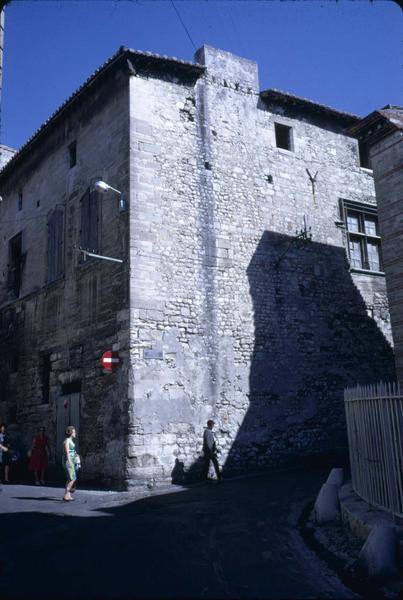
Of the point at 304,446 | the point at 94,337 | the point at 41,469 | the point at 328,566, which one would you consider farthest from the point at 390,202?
the point at 41,469

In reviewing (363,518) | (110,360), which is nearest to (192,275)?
(110,360)

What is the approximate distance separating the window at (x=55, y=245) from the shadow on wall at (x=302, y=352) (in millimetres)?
5166

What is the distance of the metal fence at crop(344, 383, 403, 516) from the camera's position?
17.5 feet

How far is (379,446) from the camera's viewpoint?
5828 mm

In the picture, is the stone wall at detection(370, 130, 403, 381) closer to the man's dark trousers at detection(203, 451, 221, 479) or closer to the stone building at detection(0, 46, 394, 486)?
the stone building at detection(0, 46, 394, 486)

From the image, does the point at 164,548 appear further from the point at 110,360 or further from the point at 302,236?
the point at 302,236

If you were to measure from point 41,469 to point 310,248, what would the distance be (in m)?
8.89

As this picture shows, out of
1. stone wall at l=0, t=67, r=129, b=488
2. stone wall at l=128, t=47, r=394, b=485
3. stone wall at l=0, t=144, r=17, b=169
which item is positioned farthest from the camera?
stone wall at l=0, t=144, r=17, b=169

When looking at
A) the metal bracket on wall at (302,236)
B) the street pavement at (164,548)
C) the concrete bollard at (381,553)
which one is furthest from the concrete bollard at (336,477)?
the metal bracket on wall at (302,236)

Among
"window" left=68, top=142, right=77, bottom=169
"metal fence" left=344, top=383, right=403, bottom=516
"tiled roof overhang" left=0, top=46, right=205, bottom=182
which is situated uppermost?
"tiled roof overhang" left=0, top=46, right=205, bottom=182

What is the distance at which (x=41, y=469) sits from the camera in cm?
1250

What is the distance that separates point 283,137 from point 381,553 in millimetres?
12653

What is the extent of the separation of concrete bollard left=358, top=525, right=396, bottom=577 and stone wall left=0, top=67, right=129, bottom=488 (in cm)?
675

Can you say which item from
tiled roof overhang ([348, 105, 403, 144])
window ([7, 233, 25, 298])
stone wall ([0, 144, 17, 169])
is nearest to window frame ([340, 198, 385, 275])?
tiled roof overhang ([348, 105, 403, 144])
